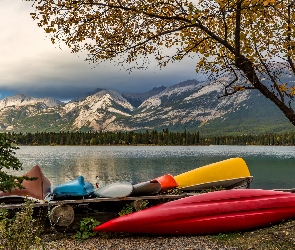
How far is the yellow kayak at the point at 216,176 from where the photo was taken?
15.4 metres

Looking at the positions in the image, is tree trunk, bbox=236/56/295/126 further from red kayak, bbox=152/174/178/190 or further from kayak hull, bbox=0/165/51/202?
kayak hull, bbox=0/165/51/202

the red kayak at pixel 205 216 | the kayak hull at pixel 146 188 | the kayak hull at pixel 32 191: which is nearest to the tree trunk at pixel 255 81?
the red kayak at pixel 205 216

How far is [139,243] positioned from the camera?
11039mm

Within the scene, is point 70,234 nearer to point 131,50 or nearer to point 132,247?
point 132,247

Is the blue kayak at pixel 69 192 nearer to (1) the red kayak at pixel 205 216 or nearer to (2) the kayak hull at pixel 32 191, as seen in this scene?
(2) the kayak hull at pixel 32 191

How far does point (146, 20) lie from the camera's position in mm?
9523

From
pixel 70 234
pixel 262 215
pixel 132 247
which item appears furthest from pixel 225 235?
pixel 70 234

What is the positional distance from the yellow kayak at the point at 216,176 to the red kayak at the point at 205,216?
3.06 metres

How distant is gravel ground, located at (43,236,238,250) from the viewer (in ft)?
34.3

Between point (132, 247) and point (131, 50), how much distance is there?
18.6ft

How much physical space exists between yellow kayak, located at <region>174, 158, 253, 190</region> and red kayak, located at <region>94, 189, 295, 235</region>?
10.0 ft

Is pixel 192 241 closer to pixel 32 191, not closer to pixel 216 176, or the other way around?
pixel 216 176

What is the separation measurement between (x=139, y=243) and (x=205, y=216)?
91.4 inches

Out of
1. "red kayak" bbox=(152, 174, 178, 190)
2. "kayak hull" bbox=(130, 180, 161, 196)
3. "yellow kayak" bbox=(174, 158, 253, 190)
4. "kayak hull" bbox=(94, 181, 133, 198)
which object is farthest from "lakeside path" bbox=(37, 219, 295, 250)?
"yellow kayak" bbox=(174, 158, 253, 190)
